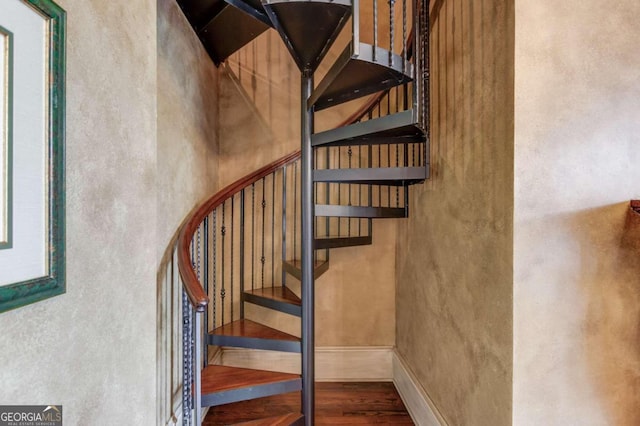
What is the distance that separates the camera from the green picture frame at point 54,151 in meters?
0.71

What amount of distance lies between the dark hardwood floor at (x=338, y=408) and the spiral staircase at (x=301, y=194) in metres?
0.31

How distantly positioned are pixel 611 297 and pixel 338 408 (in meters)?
1.92

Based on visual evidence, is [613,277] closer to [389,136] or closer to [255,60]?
[389,136]

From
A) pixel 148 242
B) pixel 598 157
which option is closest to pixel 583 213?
pixel 598 157

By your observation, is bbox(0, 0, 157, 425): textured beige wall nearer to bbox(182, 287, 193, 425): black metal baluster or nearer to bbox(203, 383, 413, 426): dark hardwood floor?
bbox(182, 287, 193, 425): black metal baluster

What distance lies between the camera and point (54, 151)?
28.6 inches

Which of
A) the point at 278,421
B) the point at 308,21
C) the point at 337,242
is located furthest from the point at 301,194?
the point at 278,421

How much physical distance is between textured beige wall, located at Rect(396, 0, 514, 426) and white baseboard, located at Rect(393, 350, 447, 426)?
0.07 meters

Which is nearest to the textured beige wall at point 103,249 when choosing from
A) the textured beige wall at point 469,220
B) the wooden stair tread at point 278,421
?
the wooden stair tread at point 278,421

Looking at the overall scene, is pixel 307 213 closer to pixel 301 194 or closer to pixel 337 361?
pixel 301 194

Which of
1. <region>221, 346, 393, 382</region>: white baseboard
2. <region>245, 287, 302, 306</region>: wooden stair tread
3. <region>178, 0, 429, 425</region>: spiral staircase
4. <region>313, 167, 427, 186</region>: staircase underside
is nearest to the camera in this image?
<region>178, 0, 429, 425</region>: spiral staircase

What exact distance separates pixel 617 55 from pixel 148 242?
196 centimetres

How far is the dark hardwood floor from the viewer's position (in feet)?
7.52

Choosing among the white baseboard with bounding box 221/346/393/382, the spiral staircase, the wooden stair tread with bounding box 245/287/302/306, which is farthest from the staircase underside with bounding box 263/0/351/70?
the white baseboard with bounding box 221/346/393/382
